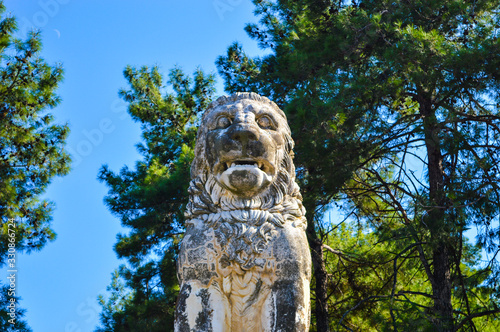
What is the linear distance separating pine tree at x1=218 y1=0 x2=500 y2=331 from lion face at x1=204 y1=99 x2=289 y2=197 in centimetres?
360

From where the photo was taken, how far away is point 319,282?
11.3m

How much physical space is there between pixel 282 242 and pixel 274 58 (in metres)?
7.74

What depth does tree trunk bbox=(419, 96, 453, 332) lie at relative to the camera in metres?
8.67

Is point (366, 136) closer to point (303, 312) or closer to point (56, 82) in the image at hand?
point (303, 312)

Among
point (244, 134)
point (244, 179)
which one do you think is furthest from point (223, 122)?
point (244, 179)

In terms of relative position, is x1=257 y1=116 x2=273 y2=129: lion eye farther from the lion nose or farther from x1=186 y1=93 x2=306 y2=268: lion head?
the lion nose

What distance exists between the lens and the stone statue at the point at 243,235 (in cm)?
496

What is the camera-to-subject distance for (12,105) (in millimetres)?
13109

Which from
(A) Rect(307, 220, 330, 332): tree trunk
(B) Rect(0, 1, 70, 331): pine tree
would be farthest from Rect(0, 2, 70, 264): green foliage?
(A) Rect(307, 220, 330, 332): tree trunk

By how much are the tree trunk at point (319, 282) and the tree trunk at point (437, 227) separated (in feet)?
6.42

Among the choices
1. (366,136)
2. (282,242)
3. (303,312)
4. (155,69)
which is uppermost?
(155,69)

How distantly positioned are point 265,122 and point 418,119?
16.8ft

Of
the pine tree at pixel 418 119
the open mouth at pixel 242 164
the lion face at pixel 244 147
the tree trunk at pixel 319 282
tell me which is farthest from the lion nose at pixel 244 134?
the tree trunk at pixel 319 282

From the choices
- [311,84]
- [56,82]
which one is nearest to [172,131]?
[56,82]
